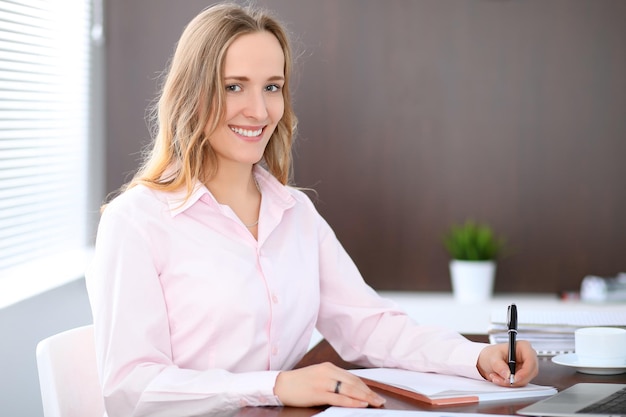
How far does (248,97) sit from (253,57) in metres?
0.08

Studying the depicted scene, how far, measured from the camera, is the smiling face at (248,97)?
1.95 metres

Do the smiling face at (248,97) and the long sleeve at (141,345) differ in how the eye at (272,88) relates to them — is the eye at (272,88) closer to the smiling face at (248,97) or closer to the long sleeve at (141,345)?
the smiling face at (248,97)

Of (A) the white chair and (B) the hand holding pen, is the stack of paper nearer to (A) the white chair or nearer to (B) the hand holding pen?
(B) the hand holding pen

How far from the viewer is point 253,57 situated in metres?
1.97

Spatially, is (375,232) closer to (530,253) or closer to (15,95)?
(530,253)

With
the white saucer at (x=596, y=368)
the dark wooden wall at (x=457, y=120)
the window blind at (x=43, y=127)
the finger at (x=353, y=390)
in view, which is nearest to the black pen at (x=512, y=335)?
the white saucer at (x=596, y=368)

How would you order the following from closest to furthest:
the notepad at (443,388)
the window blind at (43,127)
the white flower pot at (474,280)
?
the notepad at (443,388) < the window blind at (43,127) < the white flower pot at (474,280)

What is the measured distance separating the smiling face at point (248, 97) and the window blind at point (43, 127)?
1358 millimetres

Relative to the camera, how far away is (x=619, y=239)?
4.00 meters

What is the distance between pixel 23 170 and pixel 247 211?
149 cm

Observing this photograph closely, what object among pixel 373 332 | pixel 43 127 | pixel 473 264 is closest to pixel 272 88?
pixel 373 332

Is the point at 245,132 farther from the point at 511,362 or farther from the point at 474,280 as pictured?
the point at 474,280

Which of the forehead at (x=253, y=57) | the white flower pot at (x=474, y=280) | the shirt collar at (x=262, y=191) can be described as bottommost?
the white flower pot at (x=474, y=280)

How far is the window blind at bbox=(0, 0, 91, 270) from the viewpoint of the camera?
315cm
